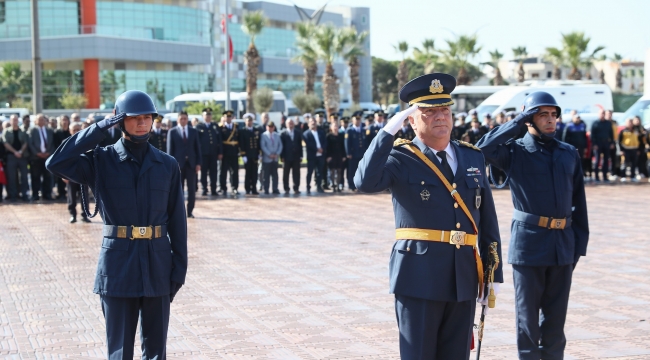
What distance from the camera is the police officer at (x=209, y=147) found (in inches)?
798

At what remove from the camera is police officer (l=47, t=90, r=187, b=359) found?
5.06m

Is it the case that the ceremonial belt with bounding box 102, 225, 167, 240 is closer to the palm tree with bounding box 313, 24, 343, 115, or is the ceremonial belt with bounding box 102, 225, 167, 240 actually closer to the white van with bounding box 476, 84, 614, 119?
the white van with bounding box 476, 84, 614, 119

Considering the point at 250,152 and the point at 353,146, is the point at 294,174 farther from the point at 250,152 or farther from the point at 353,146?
the point at 353,146

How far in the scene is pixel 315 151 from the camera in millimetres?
21453

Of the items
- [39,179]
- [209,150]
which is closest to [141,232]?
[209,150]

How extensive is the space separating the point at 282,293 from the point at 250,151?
12.1 meters

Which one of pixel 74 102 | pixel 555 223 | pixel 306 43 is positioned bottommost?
pixel 555 223

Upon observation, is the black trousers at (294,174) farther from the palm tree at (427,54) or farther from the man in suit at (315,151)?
the palm tree at (427,54)

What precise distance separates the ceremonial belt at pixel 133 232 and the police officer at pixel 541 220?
2494 mm

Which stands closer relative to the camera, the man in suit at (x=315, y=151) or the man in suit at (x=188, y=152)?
the man in suit at (x=188, y=152)

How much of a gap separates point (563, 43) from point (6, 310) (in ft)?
189

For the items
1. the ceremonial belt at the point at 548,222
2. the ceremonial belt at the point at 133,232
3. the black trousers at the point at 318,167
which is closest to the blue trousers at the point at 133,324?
the ceremonial belt at the point at 133,232

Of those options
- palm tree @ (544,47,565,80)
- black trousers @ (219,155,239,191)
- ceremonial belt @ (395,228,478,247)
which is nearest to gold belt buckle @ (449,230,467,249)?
ceremonial belt @ (395,228,478,247)

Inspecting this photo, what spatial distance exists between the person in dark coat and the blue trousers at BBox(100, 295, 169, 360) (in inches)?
650
